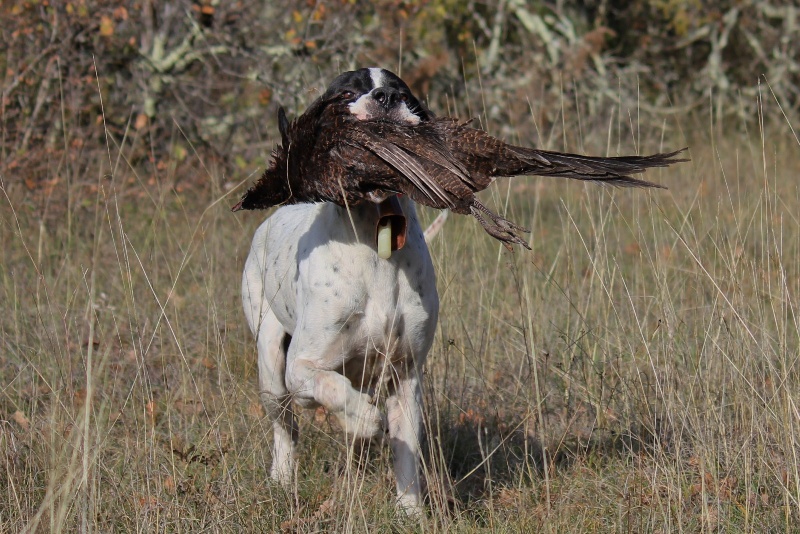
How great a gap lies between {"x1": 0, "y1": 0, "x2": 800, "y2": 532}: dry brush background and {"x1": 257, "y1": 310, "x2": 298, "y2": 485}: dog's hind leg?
0.36ft

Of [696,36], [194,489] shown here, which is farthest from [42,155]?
[696,36]

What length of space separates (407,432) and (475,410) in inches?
35.7

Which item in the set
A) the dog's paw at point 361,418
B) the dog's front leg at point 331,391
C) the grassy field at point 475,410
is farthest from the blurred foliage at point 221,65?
the dog's paw at point 361,418

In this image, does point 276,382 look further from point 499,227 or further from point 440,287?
point 499,227

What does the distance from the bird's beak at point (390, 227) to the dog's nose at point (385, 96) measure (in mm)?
341

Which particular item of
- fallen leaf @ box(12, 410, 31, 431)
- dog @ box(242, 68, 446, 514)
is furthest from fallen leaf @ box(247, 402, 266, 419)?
fallen leaf @ box(12, 410, 31, 431)

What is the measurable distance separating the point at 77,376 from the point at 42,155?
97.5 inches

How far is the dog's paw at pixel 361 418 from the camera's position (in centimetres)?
325

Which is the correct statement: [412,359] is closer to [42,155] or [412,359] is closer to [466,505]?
[466,505]

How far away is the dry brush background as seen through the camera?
3.42 meters

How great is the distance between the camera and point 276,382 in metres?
4.26

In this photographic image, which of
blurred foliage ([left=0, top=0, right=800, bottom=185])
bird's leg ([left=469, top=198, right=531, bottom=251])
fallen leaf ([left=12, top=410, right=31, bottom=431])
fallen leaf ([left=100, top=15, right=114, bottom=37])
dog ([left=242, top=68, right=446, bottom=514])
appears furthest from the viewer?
blurred foliage ([left=0, top=0, right=800, bottom=185])

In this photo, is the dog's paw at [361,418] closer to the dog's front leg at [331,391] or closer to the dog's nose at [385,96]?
the dog's front leg at [331,391]

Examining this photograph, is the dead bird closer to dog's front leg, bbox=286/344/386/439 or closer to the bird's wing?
the bird's wing
